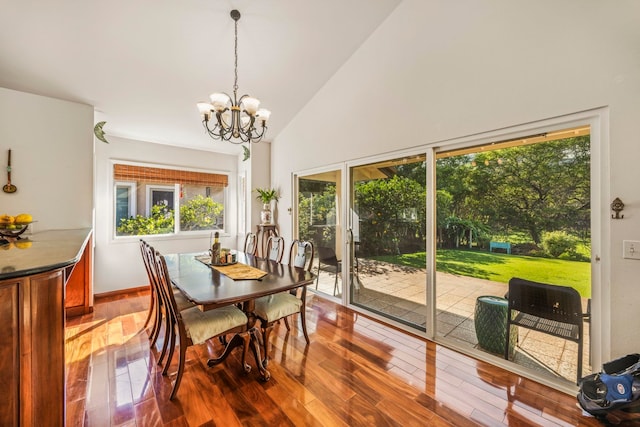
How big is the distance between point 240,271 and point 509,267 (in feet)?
7.97

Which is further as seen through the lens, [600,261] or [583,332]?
[583,332]

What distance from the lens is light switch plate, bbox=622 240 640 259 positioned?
1.69 m

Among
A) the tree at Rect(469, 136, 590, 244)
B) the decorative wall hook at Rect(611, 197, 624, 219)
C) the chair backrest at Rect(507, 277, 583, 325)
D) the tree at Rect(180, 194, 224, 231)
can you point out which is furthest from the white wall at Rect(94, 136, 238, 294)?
the decorative wall hook at Rect(611, 197, 624, 219)

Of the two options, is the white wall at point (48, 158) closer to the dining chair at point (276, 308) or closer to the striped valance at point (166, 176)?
the striped valance at point (166, 176)

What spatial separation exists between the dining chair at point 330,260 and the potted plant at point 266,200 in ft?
3.75

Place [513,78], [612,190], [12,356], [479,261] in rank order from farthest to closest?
1. [479,261]
2. [513,78]
3. [612,190]
4. [12,356]

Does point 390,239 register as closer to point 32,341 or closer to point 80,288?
point 32,341

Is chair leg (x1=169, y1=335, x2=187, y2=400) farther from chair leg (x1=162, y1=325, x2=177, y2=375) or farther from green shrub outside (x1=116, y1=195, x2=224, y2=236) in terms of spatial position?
green shrub outside (x1=116, y1=195, x2=224, y2=236)

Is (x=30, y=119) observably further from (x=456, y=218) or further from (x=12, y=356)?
(x=456, y=218)

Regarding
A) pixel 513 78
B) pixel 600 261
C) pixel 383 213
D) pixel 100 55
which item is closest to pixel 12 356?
pixel 100 55

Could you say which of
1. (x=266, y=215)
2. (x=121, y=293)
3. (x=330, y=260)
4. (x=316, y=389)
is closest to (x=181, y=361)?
(x=316, y=389)

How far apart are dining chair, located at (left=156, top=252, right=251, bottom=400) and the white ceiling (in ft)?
7.32

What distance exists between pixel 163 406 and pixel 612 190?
11.0 feet

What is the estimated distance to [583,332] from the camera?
1.96 metres
